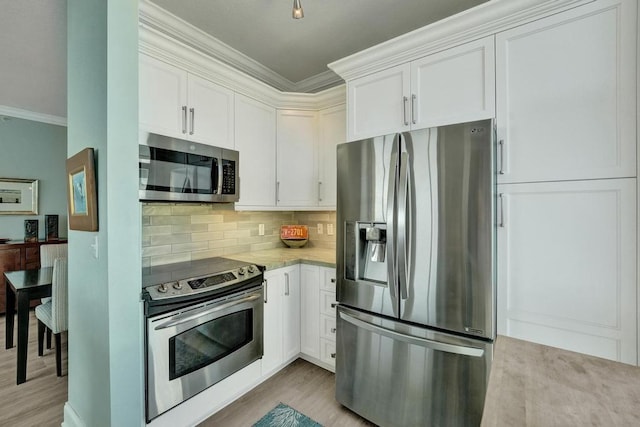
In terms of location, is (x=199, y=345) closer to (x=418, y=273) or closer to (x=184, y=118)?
(x=418, y=273)

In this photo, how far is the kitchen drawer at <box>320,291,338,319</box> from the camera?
7.27ft

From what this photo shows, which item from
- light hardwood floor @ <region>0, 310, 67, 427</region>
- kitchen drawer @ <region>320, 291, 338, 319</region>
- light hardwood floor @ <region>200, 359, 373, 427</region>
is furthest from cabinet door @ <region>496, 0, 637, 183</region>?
light hardwood floor @ <region>0, 310, 67, 427</region>

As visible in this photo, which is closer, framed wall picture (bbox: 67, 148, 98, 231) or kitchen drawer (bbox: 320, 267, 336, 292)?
framed wall picture (bbox: 67, 148, 98, 231)

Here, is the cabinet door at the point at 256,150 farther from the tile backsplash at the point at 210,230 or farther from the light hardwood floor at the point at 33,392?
the light hardwood floor at the point at 33,392

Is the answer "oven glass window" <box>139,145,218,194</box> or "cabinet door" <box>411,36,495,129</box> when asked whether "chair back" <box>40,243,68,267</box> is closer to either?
"oven glass window" <box>139,145,218,194</box>

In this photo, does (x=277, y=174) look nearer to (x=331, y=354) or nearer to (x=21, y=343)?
(x=331, y=354)

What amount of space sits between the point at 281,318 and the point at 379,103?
176 centimetres

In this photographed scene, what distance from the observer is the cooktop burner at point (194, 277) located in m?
1.54

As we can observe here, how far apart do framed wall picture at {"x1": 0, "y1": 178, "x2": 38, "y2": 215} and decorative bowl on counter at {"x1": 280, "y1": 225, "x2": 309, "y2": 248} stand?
154 inches

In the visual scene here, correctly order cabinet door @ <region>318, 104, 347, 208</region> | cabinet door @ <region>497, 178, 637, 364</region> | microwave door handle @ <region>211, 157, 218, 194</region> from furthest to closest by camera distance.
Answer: cabinet door @ <region>318, 104, 347, 208</region>
microwave door handle @ <region>211, 157, 218, 194</region>
cabinet door @ <region>497, 178, 637, 364</region>

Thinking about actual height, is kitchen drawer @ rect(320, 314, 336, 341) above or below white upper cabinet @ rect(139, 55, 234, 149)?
below

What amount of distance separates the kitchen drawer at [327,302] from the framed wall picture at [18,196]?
456cm

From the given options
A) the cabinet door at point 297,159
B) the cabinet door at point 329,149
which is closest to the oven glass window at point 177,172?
the cabinet door at point 297,159

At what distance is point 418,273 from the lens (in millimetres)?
1517
